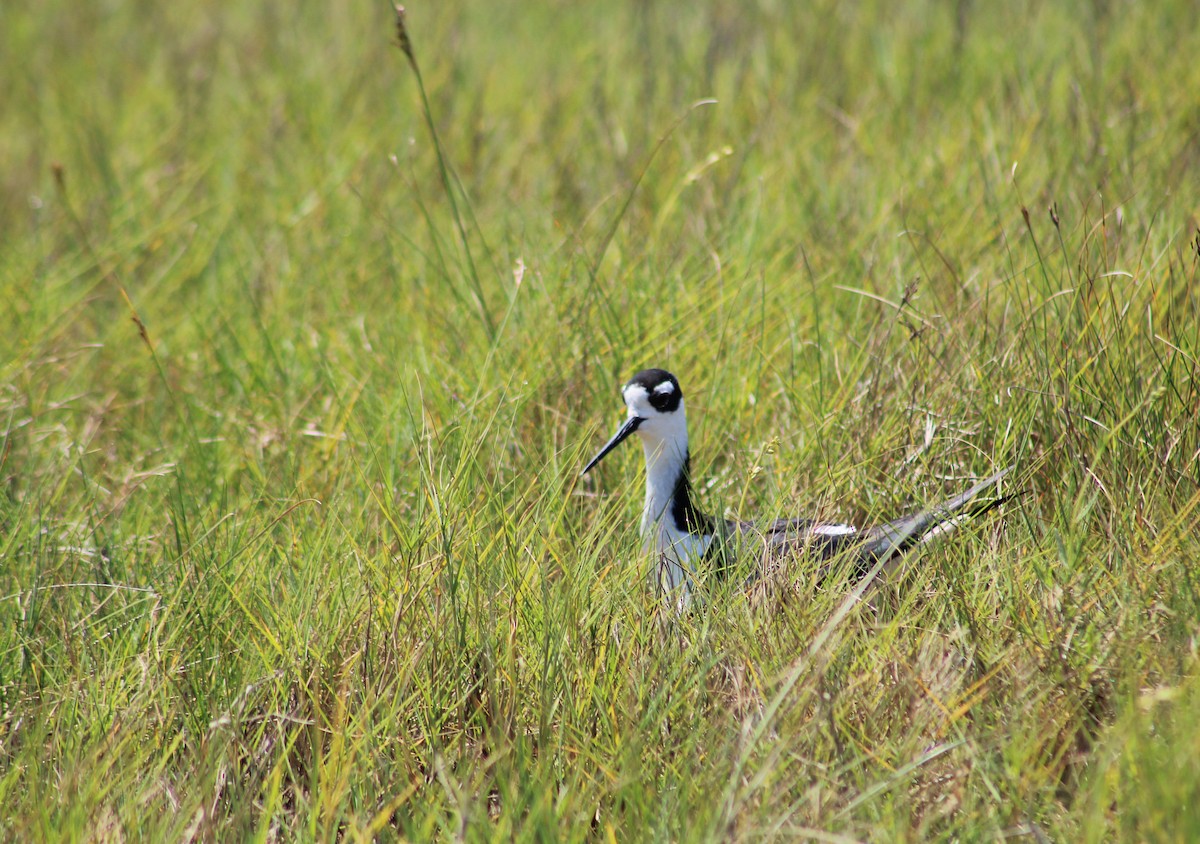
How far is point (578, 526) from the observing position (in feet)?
9.31

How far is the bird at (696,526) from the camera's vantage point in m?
2.59

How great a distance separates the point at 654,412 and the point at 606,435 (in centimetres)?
37

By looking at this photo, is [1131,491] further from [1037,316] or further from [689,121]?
[689,121]

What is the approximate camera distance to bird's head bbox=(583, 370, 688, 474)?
2957 mm

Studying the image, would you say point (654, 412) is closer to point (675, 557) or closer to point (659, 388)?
point (659, 388)

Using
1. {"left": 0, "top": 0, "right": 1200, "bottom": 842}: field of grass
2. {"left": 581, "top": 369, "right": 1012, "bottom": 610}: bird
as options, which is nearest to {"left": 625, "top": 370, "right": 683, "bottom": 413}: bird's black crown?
{"left": 581, "top": 369, "right": 1012, "bottom": 610}: bird

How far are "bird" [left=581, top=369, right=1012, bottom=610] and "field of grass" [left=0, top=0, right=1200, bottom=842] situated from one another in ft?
0.27

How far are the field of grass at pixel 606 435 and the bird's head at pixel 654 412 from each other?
16 centimetres

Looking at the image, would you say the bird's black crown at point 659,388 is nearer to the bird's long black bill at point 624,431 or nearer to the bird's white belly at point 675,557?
the bird's long black bill at point 624,431

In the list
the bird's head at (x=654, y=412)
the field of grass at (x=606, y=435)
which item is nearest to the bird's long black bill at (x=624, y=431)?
the bird's head at (x=654, y=412)

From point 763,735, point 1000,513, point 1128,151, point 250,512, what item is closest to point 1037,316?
point 1000,513

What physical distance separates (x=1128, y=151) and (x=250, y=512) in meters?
2.81

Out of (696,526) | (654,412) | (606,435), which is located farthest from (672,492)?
(606,435)

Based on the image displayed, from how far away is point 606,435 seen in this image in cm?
331
